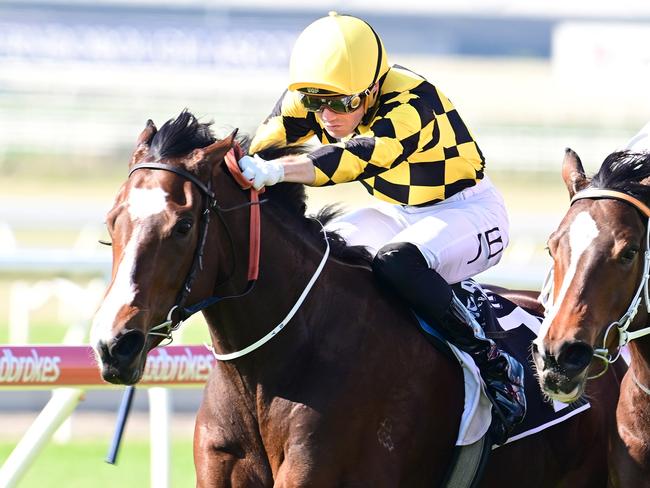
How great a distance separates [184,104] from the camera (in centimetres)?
2930

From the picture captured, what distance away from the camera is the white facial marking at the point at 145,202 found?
3.77 metres

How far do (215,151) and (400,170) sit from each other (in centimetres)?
101

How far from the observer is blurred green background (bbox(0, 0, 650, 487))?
28.6 feet

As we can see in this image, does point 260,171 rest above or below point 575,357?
above

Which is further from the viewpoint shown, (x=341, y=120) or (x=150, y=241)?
(x=341, y=120)

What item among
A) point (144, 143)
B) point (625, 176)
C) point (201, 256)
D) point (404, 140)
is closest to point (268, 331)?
point (201, 256)

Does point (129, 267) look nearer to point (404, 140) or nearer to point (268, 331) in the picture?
point (268, 331)

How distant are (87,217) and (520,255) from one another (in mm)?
3850

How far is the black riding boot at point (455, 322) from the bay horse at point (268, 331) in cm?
8

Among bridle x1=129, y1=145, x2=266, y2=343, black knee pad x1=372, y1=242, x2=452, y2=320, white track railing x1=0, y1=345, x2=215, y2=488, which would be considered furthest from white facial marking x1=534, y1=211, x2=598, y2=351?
white track railing x1=0, y1=345, x2=215, y2=488

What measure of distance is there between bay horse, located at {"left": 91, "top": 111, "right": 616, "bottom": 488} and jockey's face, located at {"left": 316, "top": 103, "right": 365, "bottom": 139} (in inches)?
12.4

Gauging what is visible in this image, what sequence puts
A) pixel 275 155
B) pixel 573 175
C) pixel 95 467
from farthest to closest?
pixel 95 467 → pixel 275 155 → pixel 573 175

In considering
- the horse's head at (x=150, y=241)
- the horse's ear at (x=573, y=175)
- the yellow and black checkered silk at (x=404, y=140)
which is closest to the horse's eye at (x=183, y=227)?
the horse's head at (x=150, y=241)

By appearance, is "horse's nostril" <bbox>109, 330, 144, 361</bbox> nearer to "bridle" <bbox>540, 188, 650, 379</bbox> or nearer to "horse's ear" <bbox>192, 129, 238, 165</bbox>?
"horse's ear" <bbox>192, 129, 238, 165</bbox>
